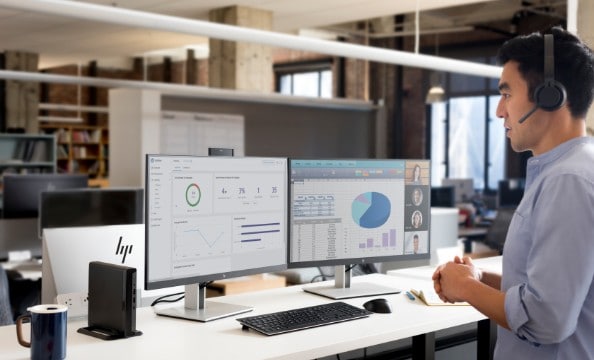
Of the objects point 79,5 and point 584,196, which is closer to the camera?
point 584,196

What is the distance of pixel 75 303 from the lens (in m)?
Answer: 2.18

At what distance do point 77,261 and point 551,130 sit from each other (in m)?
1.44

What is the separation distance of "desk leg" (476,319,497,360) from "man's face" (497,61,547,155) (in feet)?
2.92

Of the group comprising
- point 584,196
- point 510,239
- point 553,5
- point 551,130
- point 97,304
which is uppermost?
point 553,5

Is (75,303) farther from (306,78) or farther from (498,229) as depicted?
(306,78)

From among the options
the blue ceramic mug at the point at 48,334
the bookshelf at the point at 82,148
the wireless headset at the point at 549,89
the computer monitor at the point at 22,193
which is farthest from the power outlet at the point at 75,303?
the bookshelf at the point at 82,148

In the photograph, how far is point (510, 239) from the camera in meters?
1.78

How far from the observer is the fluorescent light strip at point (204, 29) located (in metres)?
2.54

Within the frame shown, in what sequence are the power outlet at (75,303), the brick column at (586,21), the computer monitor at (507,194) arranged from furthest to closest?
the computer monitor at (507,194) → the brick column at (586,21) → the power outlet at (75,303)

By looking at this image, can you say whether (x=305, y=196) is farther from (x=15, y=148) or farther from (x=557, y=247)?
(x=15, y=148)

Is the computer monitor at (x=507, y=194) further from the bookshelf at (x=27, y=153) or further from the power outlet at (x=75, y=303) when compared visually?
the power outlet at (x=75, y=303)

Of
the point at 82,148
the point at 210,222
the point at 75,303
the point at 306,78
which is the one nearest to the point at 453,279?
the point at 210,222

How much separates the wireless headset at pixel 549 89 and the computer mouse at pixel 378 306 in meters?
0.85

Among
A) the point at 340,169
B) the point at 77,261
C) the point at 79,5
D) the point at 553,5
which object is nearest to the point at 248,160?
the point at 340,169
